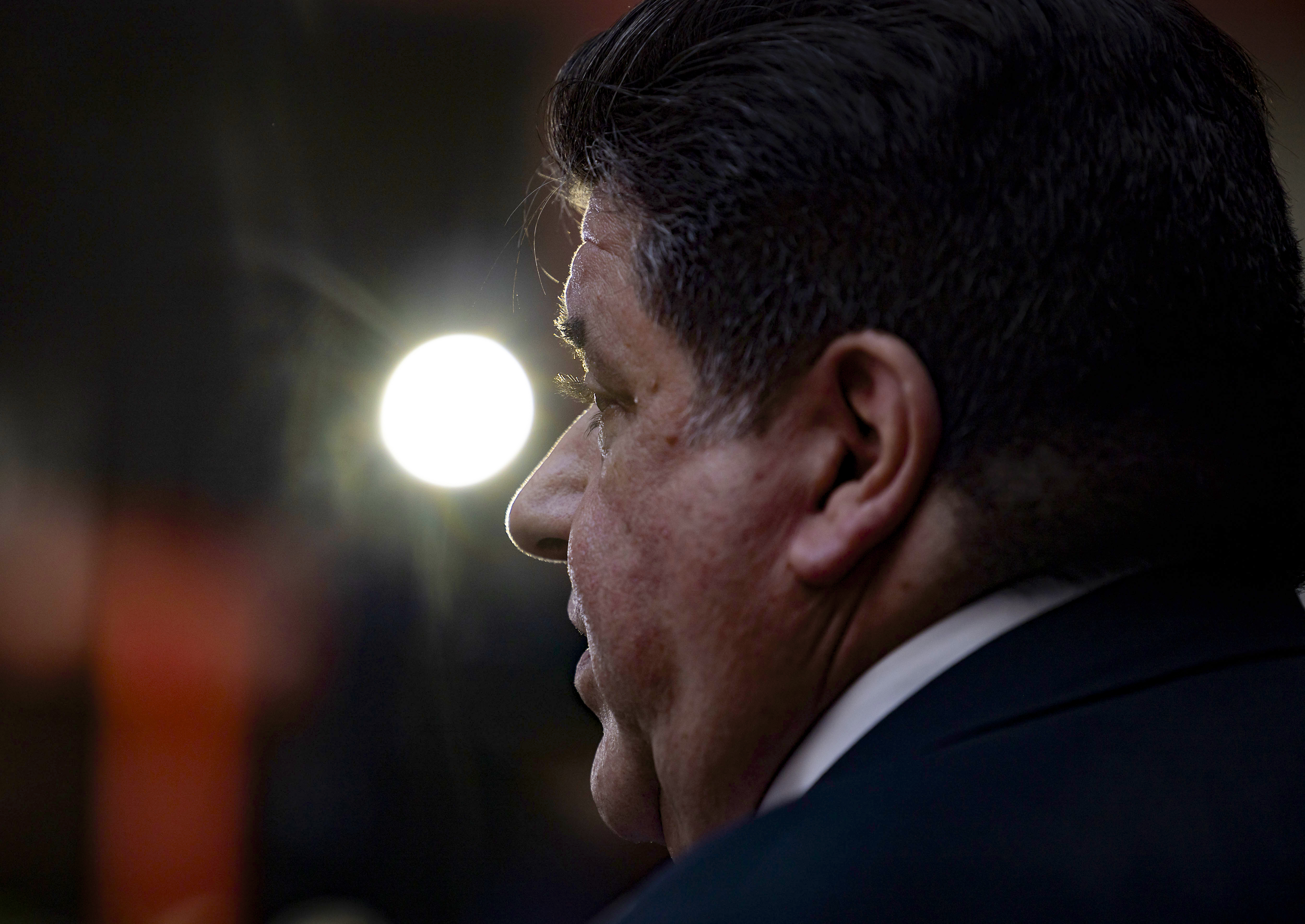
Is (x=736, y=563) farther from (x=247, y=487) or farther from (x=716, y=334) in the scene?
(x=247, y=487)

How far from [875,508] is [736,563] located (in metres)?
0.09

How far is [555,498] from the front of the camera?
83 cm

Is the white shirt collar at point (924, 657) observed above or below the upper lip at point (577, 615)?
below

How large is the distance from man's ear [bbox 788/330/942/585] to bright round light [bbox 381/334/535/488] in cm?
275

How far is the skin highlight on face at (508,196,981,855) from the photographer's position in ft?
1.87

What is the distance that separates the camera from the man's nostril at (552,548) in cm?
84

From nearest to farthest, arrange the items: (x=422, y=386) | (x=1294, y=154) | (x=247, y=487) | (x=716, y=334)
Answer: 1. (x=716, y=334)
2. (x=1294, y=154)
3. (x=422, y=386)
4. (x=247, y=487)

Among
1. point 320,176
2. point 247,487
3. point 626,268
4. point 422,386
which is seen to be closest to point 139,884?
point 247,487

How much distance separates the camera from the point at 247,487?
3.61m

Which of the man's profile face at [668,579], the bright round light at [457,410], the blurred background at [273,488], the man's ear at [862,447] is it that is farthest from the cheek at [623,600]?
the bright round light at [457,410]

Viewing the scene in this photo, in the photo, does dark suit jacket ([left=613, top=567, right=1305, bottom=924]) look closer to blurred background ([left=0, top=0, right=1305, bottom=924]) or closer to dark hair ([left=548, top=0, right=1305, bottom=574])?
dark hair ([left=548, top=0, right=1305, bottom=574])

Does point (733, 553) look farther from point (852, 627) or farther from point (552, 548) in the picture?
point (552, 548)

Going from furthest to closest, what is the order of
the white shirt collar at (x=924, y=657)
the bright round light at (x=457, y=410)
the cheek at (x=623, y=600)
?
the bright round light at (x=457, y=410)
the cheek at (x=623, y=600)
the white shirt collar at (x=924, y=657)

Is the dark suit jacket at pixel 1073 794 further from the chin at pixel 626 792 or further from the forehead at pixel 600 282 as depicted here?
the forehead at pixel 600 282
